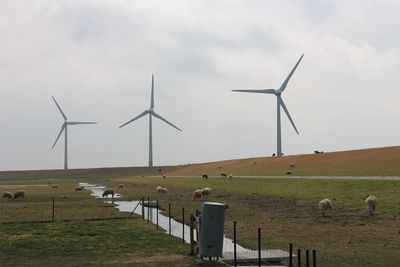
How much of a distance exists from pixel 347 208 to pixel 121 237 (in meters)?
19.1

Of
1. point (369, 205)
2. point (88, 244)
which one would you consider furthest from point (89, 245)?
point (369, 205)

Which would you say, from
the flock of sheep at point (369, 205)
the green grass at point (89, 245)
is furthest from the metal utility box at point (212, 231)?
the flock of sheep at point (369, 205)

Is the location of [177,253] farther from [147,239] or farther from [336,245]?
[336,245]

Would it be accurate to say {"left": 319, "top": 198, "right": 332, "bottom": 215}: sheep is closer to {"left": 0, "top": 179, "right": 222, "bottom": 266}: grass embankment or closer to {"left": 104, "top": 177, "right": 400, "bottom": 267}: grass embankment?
{"left": 104, "top": 177, "right": 400, "bottom": 267}: grass embankment

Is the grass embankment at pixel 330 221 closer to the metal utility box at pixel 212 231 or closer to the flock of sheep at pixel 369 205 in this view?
the flock of sheep at pixel 369 205

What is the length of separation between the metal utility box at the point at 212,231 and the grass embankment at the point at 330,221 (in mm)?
3666

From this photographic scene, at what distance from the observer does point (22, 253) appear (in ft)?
83.5

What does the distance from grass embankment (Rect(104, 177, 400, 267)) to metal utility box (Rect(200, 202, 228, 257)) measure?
3666 mm

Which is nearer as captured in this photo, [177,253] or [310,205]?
[177,253]

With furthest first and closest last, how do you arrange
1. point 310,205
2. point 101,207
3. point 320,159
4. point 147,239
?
point 320,159 → point 101,207 → point 310,205 → point 147,239

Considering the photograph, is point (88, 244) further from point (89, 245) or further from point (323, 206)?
point (323, 206)

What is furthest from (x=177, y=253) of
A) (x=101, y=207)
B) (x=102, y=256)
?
(x=101, y=207)

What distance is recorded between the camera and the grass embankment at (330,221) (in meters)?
23.5

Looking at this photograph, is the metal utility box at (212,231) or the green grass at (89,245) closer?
the metal utility box at (212,231)
